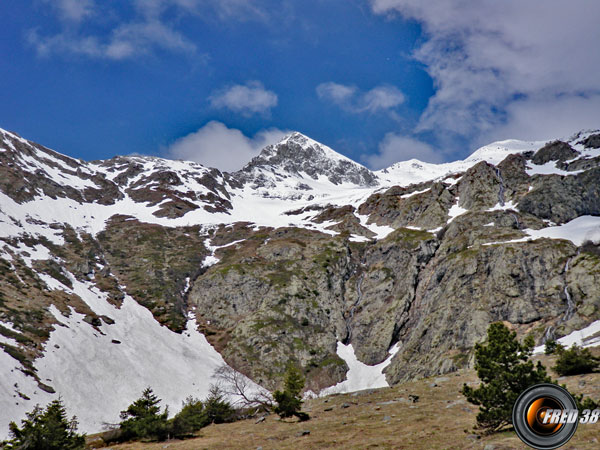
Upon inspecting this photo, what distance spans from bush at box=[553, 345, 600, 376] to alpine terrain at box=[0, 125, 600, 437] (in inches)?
784

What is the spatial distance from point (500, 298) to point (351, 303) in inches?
1568

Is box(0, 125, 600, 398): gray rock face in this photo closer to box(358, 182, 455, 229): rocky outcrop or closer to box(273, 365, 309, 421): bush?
box(358, 182, 455, 229): rocky outcrop

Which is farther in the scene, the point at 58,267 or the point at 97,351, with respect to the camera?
the point at 58,267

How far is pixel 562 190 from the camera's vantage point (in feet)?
369

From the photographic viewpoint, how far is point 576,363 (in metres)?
28.8

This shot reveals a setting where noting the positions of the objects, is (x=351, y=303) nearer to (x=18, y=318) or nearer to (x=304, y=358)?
(x=304, y=358)

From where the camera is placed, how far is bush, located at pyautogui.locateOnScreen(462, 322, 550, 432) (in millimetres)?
16906

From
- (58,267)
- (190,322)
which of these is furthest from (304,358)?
(58,267)

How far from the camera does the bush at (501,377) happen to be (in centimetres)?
1691

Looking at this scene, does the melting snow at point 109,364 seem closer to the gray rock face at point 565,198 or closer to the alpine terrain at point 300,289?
the alpine terrain at point 300,289

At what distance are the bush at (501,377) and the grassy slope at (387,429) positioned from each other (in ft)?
2.98

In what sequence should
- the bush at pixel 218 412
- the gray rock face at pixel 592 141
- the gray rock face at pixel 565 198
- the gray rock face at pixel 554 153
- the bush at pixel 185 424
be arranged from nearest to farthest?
1. the bush at pixel 185 424
2. the bush at pixel 218 412
3. the gray rock face at pixel 565 198
4. the gray rock face at pixel 554 153
5. the gray rock face at pixel 592 141

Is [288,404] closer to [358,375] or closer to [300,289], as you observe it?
[358,375]

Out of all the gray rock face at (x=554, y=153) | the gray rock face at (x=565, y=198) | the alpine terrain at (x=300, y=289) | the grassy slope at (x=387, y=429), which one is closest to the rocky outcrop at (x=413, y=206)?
the alpine terrain at (x=300, y=289)
